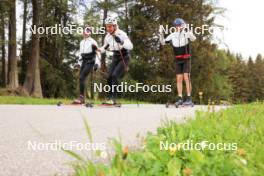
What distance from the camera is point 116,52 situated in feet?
40.1

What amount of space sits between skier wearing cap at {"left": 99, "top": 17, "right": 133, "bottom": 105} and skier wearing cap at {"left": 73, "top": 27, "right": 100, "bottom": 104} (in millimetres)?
703

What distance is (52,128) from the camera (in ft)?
20.3

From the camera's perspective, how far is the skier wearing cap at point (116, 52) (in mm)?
11844

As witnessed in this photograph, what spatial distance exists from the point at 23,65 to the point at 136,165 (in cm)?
3610

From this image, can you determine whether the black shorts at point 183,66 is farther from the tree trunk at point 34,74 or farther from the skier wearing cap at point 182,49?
the tree trunk at point 34,74

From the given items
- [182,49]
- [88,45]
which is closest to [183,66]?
[182,49]

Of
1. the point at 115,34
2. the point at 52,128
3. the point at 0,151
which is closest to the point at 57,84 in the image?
the point at 115,34

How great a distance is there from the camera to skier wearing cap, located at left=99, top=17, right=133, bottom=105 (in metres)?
11.8

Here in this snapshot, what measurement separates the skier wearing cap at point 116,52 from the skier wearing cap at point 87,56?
2.31 feet

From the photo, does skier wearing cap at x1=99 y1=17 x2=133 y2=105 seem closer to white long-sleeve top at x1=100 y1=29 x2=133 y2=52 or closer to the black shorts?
white long-sleeve top at x1=100 y1=29 x2=133 y2=52

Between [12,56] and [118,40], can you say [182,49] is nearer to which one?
[118,40]

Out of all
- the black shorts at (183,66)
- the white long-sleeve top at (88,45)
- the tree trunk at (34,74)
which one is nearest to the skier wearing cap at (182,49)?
the black shorts at (183,66)

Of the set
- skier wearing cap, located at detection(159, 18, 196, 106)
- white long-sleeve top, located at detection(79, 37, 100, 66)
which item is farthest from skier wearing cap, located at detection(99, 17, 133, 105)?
skier wearing cap, located at detection(159, 18, 196, 106)

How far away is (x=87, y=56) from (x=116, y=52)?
115 cm
